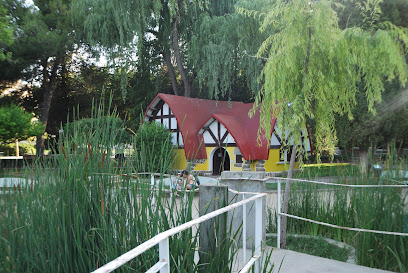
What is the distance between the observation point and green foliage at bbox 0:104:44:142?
1948 cm

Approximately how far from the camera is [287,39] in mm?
5309

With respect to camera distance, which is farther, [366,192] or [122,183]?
[366,192]

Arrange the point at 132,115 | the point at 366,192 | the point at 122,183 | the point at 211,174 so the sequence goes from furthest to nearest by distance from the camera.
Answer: the point at 132,115 < the point at 211,174 < the point at 366,192 < the point at 122,183

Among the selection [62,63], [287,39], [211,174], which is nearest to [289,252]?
[287,39]

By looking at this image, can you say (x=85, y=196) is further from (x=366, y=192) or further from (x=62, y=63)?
(x=62, y=63)

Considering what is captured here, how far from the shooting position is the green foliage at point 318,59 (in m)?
5.17

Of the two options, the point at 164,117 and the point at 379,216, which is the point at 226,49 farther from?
the point at 379,216

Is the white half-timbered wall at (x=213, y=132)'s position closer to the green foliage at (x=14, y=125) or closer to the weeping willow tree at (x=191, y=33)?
the weeping willow tree at (x=191, y=33)

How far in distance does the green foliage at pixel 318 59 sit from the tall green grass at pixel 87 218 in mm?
3531

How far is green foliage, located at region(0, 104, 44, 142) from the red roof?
7.13 m

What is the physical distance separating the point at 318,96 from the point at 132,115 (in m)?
21.9

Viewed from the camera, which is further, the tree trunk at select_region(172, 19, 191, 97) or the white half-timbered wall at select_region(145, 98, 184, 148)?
the tree trunk at select_region(172, 19, 191, 97)

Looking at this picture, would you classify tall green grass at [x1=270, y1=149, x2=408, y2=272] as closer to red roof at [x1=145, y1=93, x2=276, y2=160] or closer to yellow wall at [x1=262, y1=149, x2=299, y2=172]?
red roof at [x1=145, y1=93, x2=276, y2=160]

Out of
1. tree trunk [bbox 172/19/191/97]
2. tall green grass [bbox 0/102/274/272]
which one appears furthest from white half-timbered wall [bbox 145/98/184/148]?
tall green grass [bbox 0/102/274/272]
